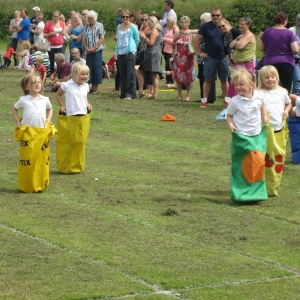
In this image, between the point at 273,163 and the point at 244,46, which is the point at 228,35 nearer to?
the point at 244,46

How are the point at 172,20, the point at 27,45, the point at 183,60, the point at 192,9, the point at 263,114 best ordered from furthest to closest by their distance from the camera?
the point at 192,9
the point at 27,45
the point at 172,20
the point at 183,60
the point at 263,114

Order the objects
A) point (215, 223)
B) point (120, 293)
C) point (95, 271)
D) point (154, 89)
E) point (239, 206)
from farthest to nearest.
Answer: point (154, 89) → point (239, 206) → point (215, 223) → point (95, 271) → point (120, 293)

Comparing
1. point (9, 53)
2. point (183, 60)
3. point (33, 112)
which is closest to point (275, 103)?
point (33, 112)

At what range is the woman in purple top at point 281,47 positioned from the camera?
17.1 meters

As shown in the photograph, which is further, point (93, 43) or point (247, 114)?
point (93, 43)

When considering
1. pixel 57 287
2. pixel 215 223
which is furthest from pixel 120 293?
pixel 215 223

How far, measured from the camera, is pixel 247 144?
10.4m

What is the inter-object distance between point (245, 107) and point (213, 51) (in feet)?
29.3

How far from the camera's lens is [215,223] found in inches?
378

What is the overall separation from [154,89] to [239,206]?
11.6m

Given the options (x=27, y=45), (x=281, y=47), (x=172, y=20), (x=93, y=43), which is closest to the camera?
(x=281, y=47)

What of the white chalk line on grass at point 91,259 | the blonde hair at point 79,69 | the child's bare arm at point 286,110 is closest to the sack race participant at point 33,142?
the blonde hair at point 79,69

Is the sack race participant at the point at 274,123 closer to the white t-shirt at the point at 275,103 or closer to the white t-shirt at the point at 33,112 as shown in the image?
the white t-shirt at the point at 275,103

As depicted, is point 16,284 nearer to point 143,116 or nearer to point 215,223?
point 215,223
